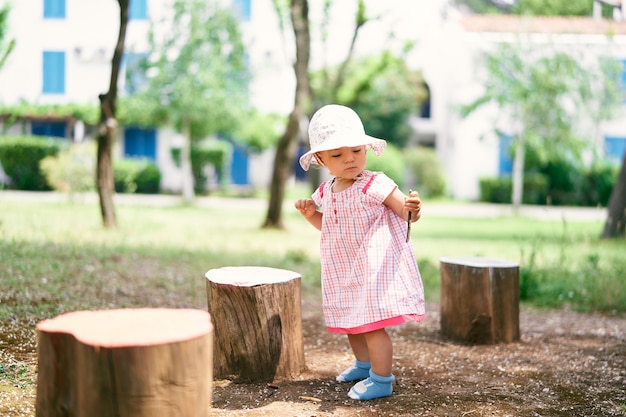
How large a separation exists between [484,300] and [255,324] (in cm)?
187

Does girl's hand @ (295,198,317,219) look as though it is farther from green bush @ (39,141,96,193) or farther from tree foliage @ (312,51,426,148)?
tree foliage @ (312,51,426,148)

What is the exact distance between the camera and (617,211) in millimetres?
11625

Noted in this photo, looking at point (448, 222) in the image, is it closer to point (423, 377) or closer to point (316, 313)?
point (316, 313)

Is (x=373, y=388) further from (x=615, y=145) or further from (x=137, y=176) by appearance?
(x=615, y=145)

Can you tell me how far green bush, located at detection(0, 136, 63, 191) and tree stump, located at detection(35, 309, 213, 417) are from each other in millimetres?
19858

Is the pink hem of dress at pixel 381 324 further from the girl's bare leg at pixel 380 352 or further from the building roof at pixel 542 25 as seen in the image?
the building roof at pixel 542 25

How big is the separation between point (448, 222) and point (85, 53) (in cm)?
1358

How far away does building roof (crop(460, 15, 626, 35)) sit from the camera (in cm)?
1927

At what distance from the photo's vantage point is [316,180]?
2028 centimetres

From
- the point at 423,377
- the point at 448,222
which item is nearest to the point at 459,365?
Answer: the point at 423,377

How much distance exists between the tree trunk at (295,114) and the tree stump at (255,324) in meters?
8.34

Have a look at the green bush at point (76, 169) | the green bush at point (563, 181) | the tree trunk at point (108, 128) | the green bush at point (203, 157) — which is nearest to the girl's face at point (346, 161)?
the tree trunk at point (108, 128)

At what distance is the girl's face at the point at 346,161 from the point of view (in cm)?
378

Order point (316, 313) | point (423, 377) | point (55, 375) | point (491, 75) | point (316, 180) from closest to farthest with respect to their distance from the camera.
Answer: point (55, 375)
point (423, 377)
point (316, 313)
point (491, 75)
point (316, 180)
